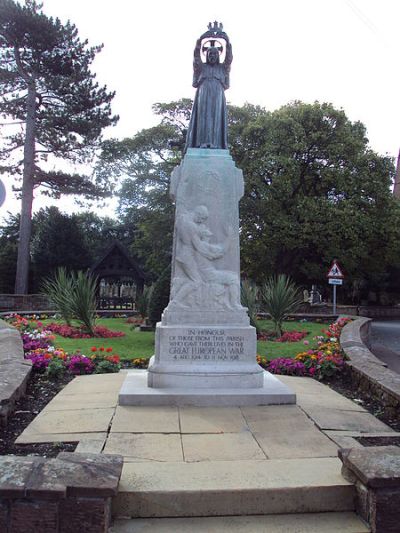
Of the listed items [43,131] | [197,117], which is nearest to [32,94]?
[43,131]

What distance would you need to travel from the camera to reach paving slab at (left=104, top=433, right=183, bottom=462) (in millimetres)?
3822

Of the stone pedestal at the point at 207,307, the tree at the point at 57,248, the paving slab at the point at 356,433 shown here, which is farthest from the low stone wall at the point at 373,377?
the tree at the point at 57,248

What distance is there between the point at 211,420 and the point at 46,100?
78.0ft

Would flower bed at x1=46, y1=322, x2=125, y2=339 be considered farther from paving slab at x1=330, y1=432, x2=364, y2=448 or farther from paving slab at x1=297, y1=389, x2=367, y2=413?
paving slab at x1=330, y1=432, x2=364, y2=448

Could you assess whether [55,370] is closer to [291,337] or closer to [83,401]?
[83,401]

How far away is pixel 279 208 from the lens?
22766 mm

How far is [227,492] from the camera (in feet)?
10.3

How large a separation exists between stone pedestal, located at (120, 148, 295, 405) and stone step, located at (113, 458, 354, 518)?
1.96 metres

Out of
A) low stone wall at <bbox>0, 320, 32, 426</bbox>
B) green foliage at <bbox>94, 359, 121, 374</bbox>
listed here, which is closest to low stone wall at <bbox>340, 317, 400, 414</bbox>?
green foliage at <bbox>94, 359, 121, 374</bbox>

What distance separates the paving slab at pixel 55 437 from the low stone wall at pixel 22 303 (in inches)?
737

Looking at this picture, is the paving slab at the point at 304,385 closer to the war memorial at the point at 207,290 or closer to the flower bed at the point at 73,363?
the war memorial at the point at 207,290

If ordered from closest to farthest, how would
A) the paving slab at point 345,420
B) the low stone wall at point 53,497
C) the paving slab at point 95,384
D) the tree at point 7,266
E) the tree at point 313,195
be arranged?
the low stone wall at point 53,497, the paving slab at point 345,420, the paving slab at point 95,384, the tree at point 313,195, the tree at point 7,266

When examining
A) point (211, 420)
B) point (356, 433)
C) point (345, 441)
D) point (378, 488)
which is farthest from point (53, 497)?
point (356, 433)

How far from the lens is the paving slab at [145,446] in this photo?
382 centimetres
